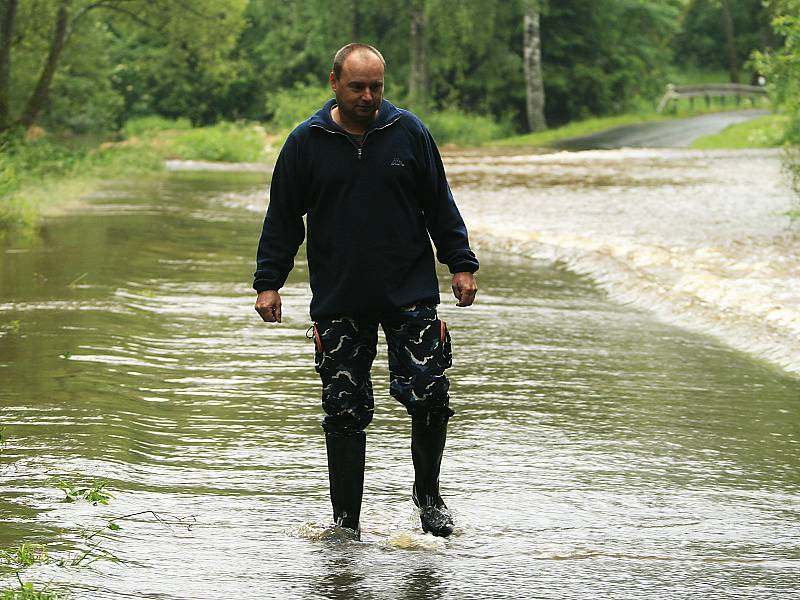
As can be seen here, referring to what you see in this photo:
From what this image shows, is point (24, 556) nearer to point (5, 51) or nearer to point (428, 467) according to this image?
point (428, 467)

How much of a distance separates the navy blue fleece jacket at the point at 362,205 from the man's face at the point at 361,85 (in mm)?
85

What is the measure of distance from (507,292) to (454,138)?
31645 mm

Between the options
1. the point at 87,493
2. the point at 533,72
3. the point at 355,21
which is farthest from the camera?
the point at 533,72

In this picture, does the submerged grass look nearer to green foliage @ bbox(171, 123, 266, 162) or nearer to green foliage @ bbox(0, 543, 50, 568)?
green foliage @ bbox(171, 123, 266, 162)

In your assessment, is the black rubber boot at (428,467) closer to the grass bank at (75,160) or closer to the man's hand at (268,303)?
the man's hand at (268,303)

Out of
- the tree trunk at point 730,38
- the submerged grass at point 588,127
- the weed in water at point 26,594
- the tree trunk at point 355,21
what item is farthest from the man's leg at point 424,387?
the tree trunk at point 730,38

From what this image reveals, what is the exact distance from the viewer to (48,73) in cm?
2588

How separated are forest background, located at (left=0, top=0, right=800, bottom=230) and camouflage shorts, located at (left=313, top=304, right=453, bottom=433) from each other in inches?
479

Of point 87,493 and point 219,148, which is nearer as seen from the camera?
point 87,493

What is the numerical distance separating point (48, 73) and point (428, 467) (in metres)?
22.1

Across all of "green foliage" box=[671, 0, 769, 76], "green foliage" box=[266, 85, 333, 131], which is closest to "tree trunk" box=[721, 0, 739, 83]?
"green foliage" box=[671, 0, 769, 76]

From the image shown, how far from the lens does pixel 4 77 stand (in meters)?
24.6

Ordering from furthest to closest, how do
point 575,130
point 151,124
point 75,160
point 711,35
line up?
point 711,35, point 151,124, point 575,130, point 75,160

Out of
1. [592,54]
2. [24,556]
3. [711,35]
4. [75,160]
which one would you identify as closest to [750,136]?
[75,160]
